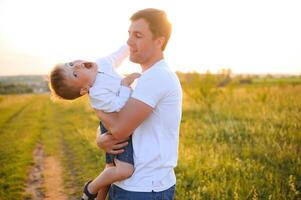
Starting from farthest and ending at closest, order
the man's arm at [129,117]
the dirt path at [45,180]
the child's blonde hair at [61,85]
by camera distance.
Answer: the dirt path at [45,180]
the child's blonde hair at [61,85]
the man's arm at [129,117]

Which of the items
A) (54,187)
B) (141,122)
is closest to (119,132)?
(141,122)

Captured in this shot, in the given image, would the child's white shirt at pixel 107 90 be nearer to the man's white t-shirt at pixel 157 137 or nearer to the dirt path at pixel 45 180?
the man's white t-shirt at pixel 157 137

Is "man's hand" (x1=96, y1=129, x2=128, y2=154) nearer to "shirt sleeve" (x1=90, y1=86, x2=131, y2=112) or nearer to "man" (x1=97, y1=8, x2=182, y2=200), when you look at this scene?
"man" (x1=97, y1=8, x2=182, y2=200)

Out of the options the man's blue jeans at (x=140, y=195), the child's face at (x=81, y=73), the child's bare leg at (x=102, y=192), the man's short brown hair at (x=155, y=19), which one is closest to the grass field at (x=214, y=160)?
the child's bare leg at (x=102, y=192)

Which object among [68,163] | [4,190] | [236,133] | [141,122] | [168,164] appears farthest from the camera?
[236,133]

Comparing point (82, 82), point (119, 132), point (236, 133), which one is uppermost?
point (82, 82)

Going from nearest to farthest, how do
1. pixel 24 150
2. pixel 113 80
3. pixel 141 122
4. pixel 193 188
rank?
1. pixel 141 122
2. pixel 113 80
3. pixel 193 188
4. pixel 24 150

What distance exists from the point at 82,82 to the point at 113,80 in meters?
0.24

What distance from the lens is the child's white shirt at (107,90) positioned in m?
2.42

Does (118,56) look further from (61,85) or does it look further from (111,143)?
(111,143)

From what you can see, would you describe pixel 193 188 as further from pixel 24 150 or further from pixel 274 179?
pixel 24 150

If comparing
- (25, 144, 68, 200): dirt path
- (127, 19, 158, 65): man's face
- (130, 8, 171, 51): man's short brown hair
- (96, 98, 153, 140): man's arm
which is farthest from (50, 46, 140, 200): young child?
(25, 144, 68, 200): dirt path

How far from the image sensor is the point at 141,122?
226cm

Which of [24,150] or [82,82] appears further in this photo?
[24,150]
